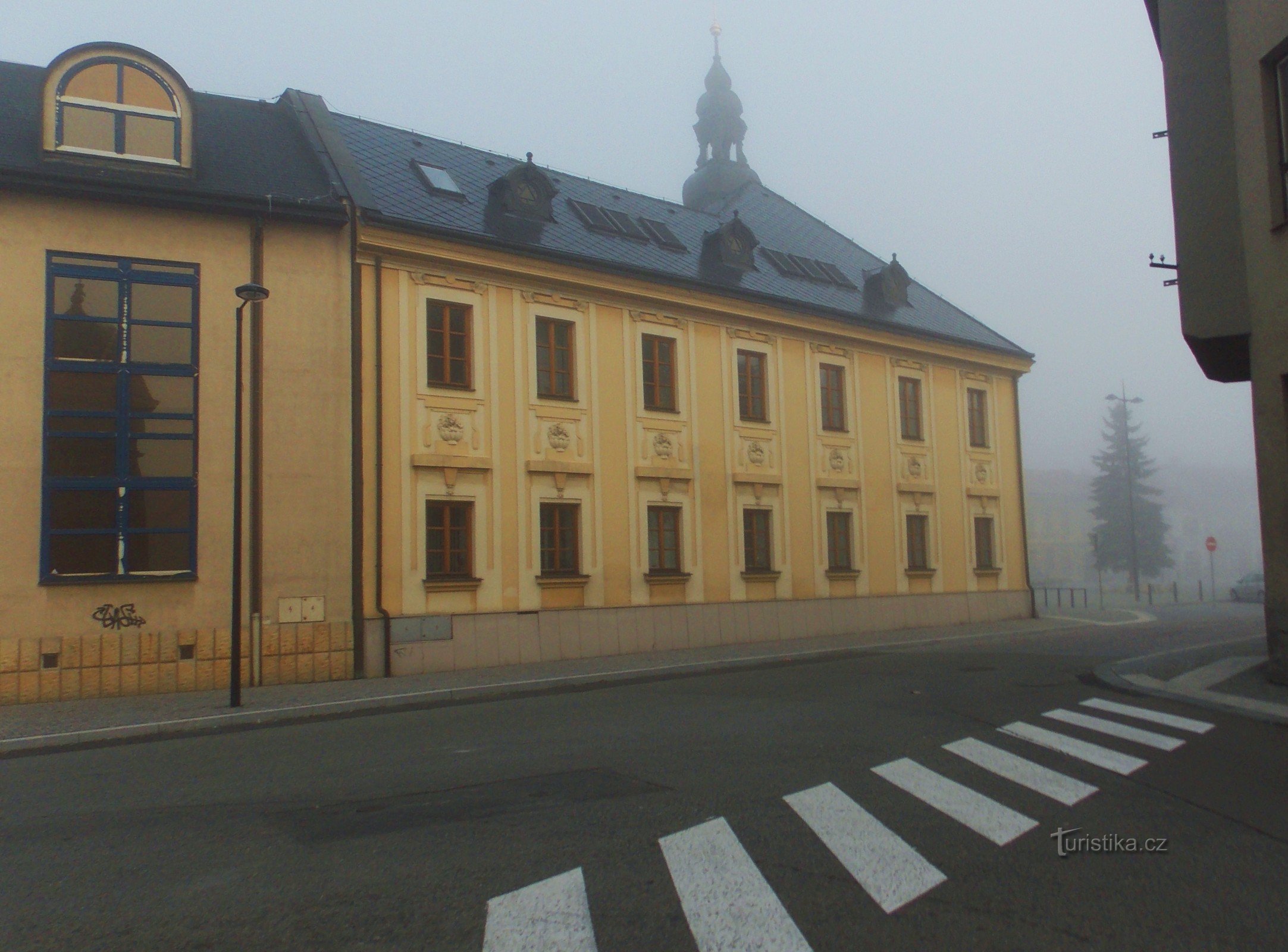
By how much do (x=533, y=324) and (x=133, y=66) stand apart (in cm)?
801

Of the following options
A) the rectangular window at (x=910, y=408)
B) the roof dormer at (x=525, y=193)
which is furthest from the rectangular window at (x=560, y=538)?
the rectangular window at (x=910, y=408)

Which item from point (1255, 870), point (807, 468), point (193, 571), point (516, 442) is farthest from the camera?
point (807, 468)

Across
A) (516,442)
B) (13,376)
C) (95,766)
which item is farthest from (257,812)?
(516,442)

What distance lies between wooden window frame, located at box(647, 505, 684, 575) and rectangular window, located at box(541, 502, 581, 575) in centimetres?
181

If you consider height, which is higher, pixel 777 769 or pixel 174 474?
pixel 174 474

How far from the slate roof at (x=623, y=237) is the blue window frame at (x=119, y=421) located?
405 cm

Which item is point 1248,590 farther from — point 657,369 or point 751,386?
point 657,369

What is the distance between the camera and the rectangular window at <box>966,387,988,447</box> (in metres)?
30.8

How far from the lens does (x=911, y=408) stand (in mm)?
29094

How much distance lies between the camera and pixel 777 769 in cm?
765

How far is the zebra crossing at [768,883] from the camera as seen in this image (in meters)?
4.13

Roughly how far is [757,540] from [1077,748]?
1645 cm

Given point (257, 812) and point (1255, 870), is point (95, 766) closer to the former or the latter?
point (257, 812)

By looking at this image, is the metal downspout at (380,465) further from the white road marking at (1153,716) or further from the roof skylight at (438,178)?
the white road marking at (1153,716)
